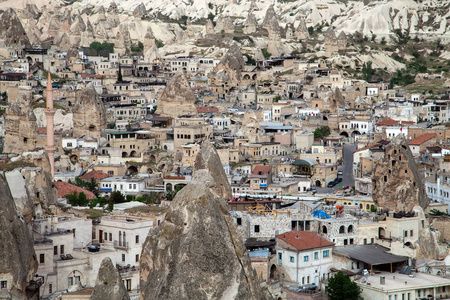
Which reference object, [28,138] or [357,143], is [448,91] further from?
[28,138]

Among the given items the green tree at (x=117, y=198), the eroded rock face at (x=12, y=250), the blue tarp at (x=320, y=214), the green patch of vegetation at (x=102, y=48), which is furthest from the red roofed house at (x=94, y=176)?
the green patch of vegetation at (x=102, y=48)

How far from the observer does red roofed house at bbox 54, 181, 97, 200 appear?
65.2 m

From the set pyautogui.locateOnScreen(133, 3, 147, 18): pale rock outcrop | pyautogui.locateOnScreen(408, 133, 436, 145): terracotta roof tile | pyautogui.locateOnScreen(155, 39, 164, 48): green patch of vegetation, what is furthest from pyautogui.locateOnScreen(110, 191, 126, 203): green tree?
pyautogui.locateOnScreen(133, 3, 147, 18): pale rock outcrop

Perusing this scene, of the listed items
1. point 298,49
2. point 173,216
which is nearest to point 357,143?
point 173,216

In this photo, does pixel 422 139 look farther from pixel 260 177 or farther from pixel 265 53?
pixel 265 53

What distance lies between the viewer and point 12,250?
37312 millimetres

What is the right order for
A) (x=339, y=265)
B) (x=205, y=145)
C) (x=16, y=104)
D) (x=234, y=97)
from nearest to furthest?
(x=339, y=265) < (x=205, y=145) < (x=16, y=104) < (x=234, y=97)

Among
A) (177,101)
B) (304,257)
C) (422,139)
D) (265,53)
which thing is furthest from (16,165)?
(265,53)

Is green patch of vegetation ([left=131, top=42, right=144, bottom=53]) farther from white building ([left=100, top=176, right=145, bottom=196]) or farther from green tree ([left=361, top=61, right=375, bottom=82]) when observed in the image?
white building ([left=100, top=176, right=145, bottom=196])

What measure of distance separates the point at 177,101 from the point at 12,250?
6519cm

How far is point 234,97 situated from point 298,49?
38.7m

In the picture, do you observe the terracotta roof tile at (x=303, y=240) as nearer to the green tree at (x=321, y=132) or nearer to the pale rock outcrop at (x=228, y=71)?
the green tree at (x=321, y=132)

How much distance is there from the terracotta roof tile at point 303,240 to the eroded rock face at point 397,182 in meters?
11.9

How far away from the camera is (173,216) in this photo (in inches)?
1337
